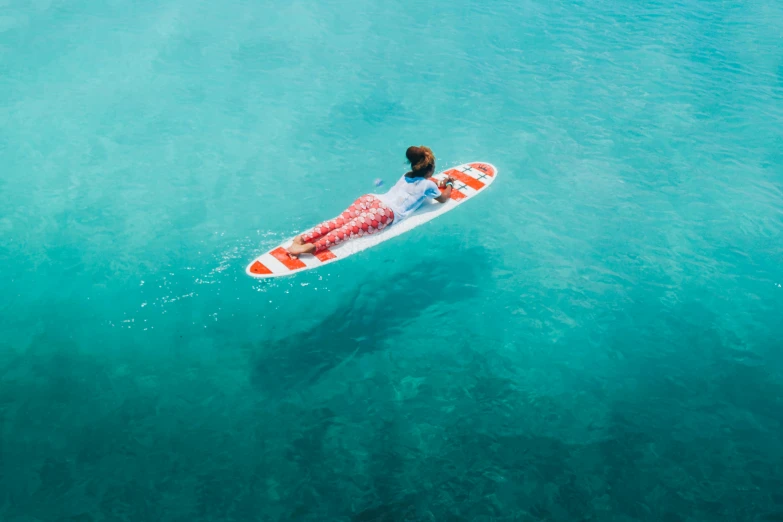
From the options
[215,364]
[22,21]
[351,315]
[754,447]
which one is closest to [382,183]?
[351,315]

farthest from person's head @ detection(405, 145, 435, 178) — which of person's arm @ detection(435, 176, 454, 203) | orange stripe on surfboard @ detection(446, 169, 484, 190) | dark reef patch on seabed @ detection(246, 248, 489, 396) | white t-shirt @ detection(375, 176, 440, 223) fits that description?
orange stripe on surfboard @ detection(446, 169, 484, 190)

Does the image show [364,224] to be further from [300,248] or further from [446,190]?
[446,190]

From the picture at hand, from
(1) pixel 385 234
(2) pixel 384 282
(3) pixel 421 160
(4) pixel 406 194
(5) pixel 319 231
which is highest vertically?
(3) pixel 421 160

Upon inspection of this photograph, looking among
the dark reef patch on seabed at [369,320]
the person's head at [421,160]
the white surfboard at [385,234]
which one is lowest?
the dark reef patch on seabed at [369,320]

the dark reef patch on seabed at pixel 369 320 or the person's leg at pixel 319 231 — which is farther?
the person's leg at pixel 319 231

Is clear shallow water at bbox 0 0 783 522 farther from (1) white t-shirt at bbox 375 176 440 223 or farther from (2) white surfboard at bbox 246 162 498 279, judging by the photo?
(1) white t-shirt at bbox 375 176 440 223

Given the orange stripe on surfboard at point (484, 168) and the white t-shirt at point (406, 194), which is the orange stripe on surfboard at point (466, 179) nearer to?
the orange stripe on surfboard at point (484, 168)

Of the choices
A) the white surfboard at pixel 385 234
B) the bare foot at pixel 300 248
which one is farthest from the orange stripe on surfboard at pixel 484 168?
the bare foot at pixel 300 248

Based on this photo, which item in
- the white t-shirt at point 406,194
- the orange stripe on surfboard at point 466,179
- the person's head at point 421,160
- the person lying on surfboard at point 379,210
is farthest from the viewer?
the orange stripe on surfboard at point 466,179

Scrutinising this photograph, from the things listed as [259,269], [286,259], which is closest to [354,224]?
[286,259]
